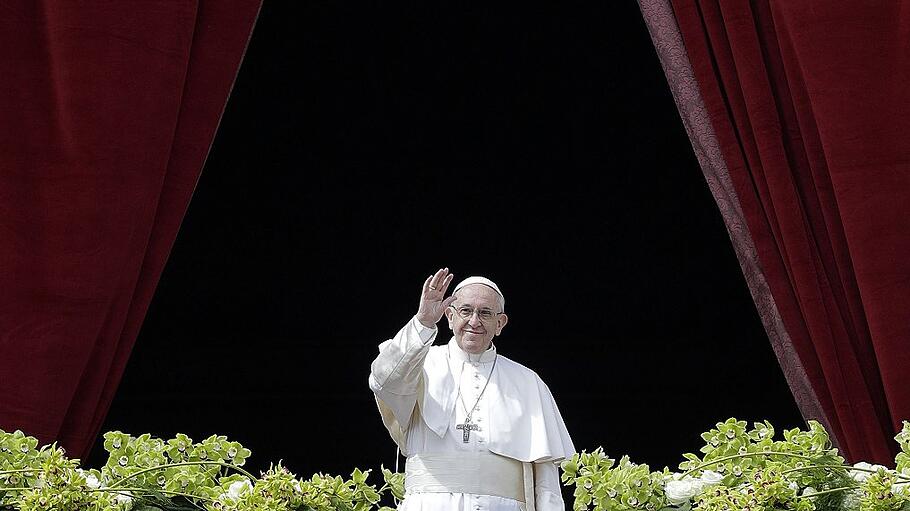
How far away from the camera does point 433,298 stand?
4.33 metres

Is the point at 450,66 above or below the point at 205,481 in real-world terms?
above

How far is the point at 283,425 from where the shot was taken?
706 centimetres

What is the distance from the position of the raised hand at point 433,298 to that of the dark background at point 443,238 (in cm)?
274

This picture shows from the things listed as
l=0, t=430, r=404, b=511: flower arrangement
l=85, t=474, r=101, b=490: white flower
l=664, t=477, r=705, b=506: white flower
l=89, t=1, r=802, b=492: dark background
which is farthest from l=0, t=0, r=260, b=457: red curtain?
l=664, t=477, r=705, b=506: white flower

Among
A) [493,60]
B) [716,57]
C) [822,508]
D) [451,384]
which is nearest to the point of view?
[822,508]

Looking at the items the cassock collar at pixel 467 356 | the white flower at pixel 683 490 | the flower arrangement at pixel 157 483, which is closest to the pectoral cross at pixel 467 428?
the cassock collar at pixel 467 356

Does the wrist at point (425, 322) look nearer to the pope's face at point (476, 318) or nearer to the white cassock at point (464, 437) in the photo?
the white cassock at point (464, 437)

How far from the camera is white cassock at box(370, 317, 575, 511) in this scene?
4.57 metres

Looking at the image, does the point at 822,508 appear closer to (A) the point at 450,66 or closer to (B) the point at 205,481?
(B) the point at 205,481

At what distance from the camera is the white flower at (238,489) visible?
12.9 ft

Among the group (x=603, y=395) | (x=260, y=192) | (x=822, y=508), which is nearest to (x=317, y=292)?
(x=260, y=192)

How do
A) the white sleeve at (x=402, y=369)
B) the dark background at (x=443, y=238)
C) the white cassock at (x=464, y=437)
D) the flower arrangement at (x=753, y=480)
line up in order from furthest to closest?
the dark background at (x=443, y=238) → the white cassock at (x=464, y=437) → the white sleeve at (x=402, y=369) → the flower arrangement at (x=753, y=480)

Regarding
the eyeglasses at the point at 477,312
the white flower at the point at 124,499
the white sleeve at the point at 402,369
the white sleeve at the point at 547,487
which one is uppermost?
the eyeglasses at the point at 477,312

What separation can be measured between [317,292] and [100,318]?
88.3 inches
